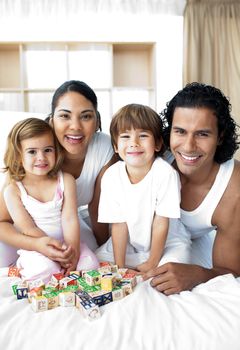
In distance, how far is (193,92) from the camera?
4.38 feet

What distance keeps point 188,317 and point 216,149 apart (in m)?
0.69

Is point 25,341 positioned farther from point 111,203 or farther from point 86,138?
point 86,138

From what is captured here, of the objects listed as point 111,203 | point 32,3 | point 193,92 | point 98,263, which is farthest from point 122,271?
point 32,3

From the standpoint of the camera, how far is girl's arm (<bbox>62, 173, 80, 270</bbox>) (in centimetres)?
141

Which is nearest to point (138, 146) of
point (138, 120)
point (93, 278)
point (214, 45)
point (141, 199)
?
point (138, 120)

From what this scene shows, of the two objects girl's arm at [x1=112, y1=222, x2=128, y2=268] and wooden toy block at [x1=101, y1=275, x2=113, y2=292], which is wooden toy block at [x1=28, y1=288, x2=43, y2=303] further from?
girl's arm at [x1=112, y1=222, x2=128, y2=268]

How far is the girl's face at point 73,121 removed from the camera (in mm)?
1439

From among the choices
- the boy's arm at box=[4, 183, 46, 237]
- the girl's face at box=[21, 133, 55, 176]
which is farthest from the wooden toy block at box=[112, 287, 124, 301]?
the girl's face at box=[21, 133, 55, 176]

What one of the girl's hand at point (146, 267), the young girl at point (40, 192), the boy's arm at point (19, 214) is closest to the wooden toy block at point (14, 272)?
the young girl at point (40, 192)

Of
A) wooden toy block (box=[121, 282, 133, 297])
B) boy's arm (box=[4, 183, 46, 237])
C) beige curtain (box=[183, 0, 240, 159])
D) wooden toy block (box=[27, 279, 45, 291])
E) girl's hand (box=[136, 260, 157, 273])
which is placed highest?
beige curtain (box=[183, 0, 240, 159])

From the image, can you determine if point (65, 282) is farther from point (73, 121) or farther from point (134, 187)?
point (73, 121)

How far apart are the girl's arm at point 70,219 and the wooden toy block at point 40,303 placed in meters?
0.34

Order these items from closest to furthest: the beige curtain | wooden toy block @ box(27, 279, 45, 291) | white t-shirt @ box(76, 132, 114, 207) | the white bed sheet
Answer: the white bed sheet, wooden toy block @ box(27, 279, 45, 291), white t-shirt @ box(76, 132, 114, 207), the beige curtain

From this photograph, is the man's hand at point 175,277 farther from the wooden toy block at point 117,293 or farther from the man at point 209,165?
the wooden toy block at point 117,293
